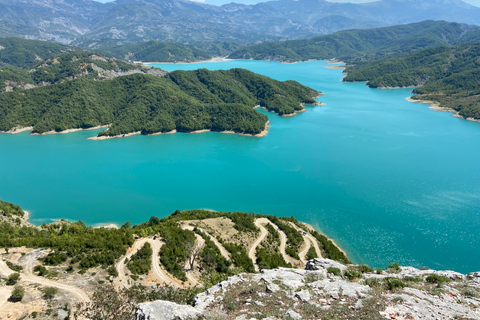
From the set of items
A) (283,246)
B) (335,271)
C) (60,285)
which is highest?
(335,271)

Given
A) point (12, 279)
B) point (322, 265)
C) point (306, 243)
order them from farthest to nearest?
point (306, 243) → point (322, 265) → point (12, 279)

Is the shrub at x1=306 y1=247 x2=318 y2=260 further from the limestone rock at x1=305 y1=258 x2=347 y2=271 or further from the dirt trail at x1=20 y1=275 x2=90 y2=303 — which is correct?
the dirt trail at x1=20 y1=275 x2=90 y2=303

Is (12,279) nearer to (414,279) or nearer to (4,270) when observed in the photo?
(4,270)

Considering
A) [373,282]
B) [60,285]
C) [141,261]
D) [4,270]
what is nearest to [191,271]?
[141,261]

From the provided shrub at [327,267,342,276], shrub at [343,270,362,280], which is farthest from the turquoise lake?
shrub at [343,270,362,280]

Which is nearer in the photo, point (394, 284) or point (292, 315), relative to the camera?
point (292, 315)

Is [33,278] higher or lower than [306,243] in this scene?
higher

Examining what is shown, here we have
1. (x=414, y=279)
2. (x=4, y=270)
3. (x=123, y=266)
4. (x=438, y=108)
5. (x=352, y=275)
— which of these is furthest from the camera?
(x=438, y=108)

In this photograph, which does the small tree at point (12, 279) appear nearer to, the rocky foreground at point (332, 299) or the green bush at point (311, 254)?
the rocky foreground at point (332, 299)
